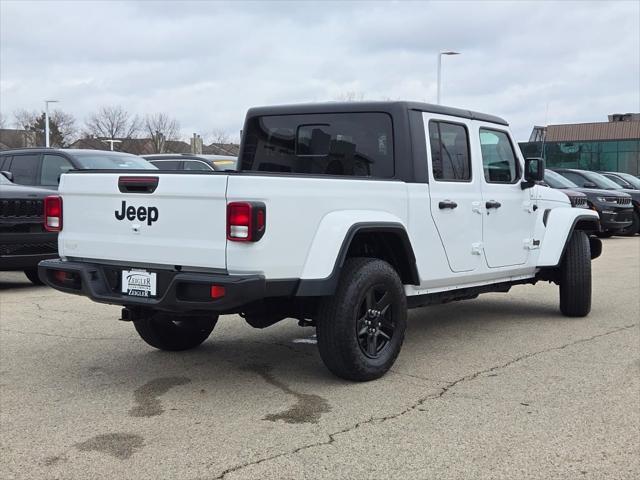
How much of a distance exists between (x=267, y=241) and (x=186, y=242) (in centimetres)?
50

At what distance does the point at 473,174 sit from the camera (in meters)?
6.27

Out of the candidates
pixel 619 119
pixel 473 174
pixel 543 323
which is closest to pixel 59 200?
pixel 473 174

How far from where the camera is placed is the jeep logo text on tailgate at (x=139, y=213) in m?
4.69

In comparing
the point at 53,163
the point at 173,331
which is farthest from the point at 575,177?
the point at 173,331

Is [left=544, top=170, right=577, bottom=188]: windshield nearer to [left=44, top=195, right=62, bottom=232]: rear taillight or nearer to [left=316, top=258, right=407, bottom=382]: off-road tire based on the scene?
[left=316, top=258, right=407, bottom=382]: off-road tire

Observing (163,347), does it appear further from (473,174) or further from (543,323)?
(543,323)

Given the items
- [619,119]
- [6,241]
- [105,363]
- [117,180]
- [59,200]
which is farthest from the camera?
[619,119]

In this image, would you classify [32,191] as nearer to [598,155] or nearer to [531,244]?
[531,244]

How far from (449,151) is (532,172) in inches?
49.9

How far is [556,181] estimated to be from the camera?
58.4ft

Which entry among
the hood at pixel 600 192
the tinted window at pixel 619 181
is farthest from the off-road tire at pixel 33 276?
the tinted window at pixel 619 181

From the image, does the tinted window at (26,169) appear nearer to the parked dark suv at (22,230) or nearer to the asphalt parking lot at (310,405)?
the parked dark suv at (22,230)

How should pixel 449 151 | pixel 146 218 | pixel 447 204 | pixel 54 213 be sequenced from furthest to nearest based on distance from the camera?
pixel 449 151
pixel 447 204
pixel 54 213
pixel 146 218

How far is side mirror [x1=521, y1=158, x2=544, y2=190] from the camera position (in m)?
6.89
